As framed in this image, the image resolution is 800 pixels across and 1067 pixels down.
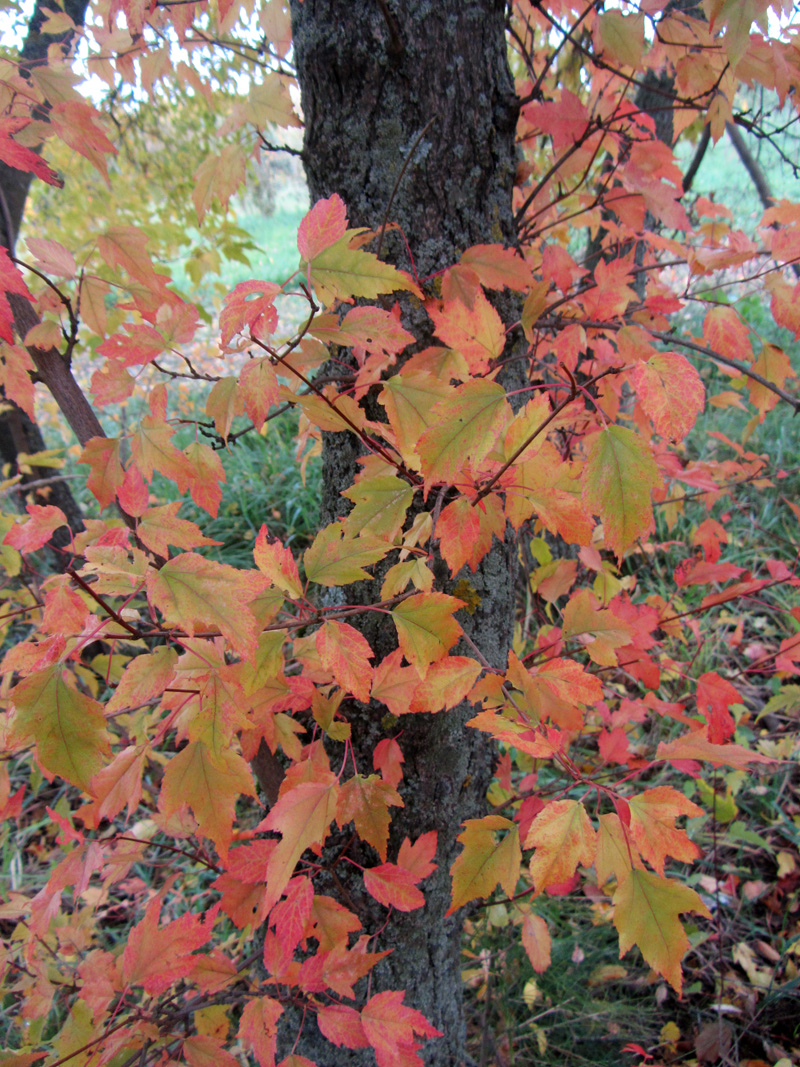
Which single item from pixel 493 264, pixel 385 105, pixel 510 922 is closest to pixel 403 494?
pixel 493 264

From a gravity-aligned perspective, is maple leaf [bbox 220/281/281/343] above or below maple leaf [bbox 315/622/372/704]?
above

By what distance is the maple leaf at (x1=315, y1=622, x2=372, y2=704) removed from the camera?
2.04 ft

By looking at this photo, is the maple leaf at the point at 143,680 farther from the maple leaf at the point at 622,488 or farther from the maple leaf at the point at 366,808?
the maple leaf at the point at 622,488

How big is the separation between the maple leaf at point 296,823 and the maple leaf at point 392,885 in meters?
0.21

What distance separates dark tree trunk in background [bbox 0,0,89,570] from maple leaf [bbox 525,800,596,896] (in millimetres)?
1374

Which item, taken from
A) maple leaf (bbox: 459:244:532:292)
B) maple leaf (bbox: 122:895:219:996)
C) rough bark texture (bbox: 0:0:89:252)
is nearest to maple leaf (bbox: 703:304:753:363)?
maple leaf (bbox: 459:244:532:292)

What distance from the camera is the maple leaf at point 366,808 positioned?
2.58 ft

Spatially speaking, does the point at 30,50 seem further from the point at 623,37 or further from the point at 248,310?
the point at 248,310

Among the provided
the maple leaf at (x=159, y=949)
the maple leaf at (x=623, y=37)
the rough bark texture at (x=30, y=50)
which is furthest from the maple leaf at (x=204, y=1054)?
the rough bark texture at (x=30, y=50)

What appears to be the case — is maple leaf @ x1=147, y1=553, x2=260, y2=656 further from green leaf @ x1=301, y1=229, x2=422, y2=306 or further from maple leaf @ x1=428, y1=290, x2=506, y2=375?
maple leaf @ x1=428, y1=290, x2=506, y2=375

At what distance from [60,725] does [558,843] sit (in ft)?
1.68

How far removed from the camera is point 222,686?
0.64m

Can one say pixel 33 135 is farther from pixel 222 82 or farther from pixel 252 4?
pixel 222 82

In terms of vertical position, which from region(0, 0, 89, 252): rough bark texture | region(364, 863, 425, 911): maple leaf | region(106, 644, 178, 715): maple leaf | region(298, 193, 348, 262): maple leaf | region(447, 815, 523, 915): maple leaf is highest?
region(0, 0, 89, 252): rough bark texture
